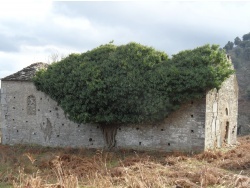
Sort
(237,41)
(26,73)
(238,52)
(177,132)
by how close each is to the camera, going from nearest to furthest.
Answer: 1. (177,132)
2. (26,73)
3. (238,52)
4. (237,41)

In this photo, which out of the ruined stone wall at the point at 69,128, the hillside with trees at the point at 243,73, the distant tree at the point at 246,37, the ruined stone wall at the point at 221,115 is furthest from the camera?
the distant tree at the point at 246,37

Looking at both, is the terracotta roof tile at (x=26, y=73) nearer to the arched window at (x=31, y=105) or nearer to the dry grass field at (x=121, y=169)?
the arched window at (x=31, y=105)

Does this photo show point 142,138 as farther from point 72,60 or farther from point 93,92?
point 72,60

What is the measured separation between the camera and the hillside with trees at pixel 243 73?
1530 inches

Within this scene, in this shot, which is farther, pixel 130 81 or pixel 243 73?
pixel 243 73

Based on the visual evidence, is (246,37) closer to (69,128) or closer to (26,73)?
(26,73)

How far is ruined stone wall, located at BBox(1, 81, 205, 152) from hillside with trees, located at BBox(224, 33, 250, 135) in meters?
21.2

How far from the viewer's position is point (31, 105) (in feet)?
64.6

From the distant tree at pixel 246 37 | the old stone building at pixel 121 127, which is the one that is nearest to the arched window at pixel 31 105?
the old stone building at pixel 121 127

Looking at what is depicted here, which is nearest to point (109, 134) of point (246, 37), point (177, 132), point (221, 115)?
point (177, 132)

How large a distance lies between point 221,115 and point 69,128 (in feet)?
27.6

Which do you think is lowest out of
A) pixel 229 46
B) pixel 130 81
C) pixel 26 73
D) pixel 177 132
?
pixel 177 132

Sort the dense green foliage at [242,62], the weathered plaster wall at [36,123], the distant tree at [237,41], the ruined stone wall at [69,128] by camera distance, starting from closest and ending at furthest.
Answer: the ruined stone wall at [69,128] → the weathered plaster wall at [36,123] → the dense green foliage at [242,62] → the distant tree at [237,41]

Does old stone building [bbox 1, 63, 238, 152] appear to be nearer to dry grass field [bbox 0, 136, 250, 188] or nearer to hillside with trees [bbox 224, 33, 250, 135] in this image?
dry grass field [bbox 0, 136, 250, 188]
